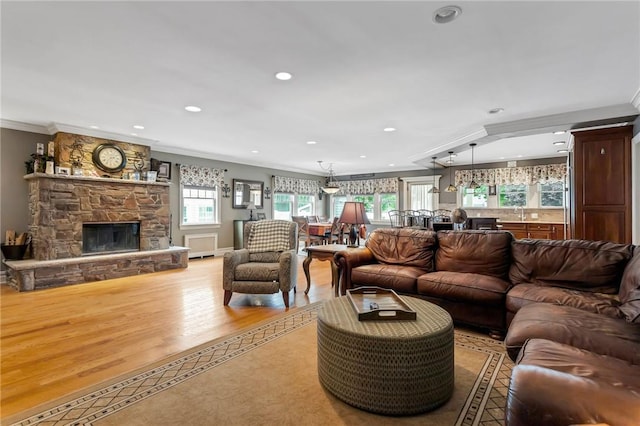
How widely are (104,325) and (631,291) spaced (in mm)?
4383

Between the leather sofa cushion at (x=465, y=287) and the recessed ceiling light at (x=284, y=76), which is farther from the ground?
the recessed ceiling light at (x=284, y=76)

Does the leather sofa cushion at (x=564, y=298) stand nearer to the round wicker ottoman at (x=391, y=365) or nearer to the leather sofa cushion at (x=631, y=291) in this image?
the leather sofa cushion at (x=631, y=291)

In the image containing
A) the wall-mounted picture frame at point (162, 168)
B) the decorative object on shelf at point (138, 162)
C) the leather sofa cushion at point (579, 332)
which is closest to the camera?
the leather sofa cushion at point (579, 332)

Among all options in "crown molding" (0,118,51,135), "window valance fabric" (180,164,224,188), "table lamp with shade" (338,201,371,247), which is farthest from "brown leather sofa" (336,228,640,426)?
"crown molding" (0,118,51,135)

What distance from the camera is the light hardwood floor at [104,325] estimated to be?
221cm

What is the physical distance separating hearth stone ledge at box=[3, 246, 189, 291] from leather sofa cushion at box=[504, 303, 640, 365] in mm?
5654

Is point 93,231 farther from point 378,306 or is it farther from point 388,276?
point 378,306

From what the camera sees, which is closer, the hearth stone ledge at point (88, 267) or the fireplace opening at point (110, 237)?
the hearth stone ledge at point (88, 267)

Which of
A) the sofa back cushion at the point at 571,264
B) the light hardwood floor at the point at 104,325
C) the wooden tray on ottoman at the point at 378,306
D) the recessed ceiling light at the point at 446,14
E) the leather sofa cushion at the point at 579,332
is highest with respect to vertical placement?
the recessed ceiling light at the point at 446,14

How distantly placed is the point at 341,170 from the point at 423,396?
8.99m

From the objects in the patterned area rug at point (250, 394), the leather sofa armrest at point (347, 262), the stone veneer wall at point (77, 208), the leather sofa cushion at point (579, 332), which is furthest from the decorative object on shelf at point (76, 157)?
the leather sofa cushion at point (579, 332)

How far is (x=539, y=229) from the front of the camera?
7363mm

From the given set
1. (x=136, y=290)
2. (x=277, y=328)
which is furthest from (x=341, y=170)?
(x=277, y=328)

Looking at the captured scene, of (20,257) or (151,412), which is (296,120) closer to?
(151,412)
